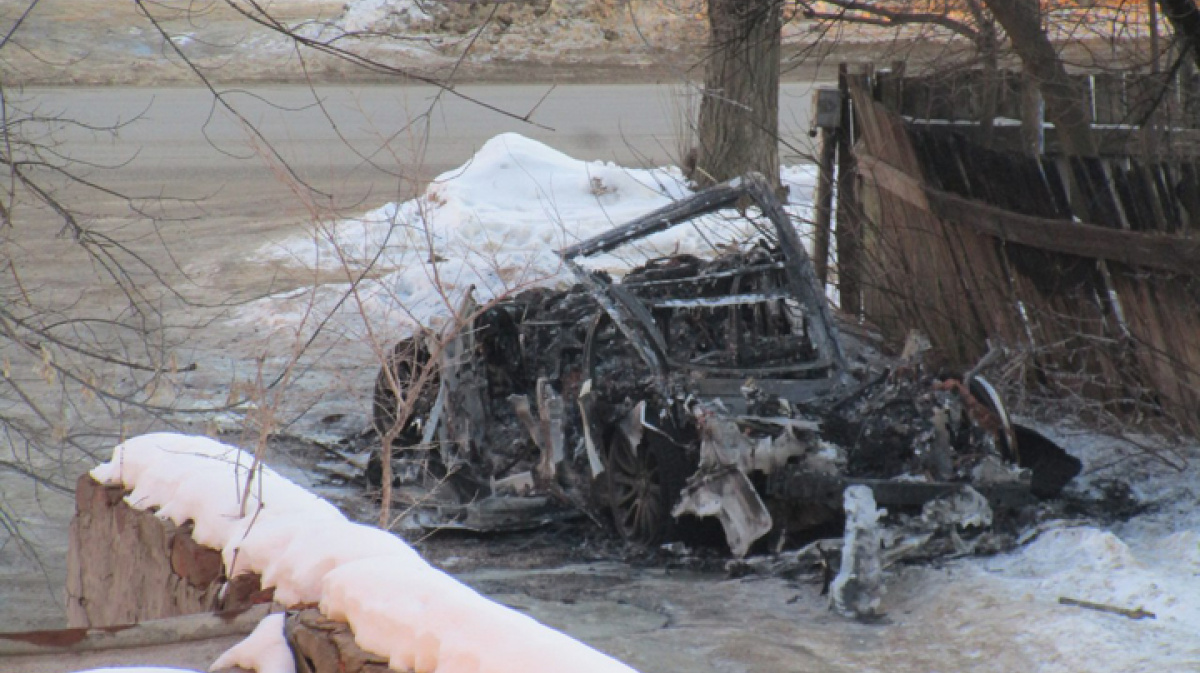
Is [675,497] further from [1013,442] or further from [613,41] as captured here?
[613,41]

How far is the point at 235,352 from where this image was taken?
428 inches

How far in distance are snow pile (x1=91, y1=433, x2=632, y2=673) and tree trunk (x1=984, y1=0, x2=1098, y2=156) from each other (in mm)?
5073

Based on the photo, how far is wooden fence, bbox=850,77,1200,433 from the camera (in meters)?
6.59

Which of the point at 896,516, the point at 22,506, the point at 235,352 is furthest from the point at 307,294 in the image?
the point at 896,516

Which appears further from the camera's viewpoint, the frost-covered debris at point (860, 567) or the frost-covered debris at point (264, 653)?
the frost-covered debris at point (860, 567)

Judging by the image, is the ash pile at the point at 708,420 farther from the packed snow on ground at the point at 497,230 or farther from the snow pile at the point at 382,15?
the snow pile at the point at 382,15

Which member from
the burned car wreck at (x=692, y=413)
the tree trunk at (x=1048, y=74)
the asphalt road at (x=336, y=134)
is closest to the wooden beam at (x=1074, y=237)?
the tree trunk at (x=1048, y=74)

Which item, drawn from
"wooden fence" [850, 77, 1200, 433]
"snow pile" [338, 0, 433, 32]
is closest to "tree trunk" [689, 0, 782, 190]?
"wooden fence" [850, 77, 1200, 433]

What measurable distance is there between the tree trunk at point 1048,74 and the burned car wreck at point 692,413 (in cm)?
175

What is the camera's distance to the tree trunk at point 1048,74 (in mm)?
7152

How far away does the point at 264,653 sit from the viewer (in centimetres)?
316

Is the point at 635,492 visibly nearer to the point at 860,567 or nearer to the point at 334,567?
the point at 860,567

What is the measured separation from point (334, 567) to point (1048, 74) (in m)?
5.70

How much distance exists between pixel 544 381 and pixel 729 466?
1.46 meters
